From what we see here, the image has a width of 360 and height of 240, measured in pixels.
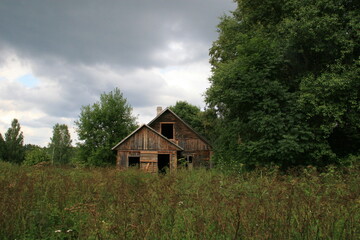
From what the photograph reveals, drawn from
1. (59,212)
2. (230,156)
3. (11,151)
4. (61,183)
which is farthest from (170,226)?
(11,151)

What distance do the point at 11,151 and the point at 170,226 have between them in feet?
137

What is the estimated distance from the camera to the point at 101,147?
33.3 metres

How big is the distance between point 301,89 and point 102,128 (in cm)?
2741

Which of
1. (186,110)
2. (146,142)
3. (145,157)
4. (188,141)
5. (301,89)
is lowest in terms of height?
(145,157)

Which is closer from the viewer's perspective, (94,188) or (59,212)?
(59,212)

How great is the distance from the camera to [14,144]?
3897 centimetres

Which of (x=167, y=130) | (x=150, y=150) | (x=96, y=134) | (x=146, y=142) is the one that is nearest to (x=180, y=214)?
(x=150, y=150)

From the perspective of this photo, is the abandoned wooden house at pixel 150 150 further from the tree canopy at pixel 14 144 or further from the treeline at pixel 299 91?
the tree canopy at pixel 14 144

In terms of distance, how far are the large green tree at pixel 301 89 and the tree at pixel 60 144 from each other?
2002 inches

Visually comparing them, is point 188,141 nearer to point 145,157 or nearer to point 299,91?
point 145,157

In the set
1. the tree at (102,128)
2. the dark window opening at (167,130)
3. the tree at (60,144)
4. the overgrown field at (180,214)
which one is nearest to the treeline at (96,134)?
the tree at (102,128)

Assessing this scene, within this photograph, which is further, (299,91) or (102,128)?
(102,128)

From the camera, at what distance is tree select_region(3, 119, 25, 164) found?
38034mm

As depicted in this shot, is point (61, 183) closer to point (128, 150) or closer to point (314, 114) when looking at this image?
point (314, 114)
